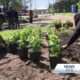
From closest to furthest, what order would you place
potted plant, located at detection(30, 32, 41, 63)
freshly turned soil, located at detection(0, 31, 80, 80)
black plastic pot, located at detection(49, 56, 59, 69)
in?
freshly turned soil, located at detection(0, 31, 80, 80)
black plastic pot, located at detection(49, 56, 59, 69)
potted plant, located at detection(30, 32, 41, 63)

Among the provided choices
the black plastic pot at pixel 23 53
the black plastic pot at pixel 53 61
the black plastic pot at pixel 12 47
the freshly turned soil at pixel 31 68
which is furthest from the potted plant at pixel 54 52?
the black plastic pot at pixel 12 47

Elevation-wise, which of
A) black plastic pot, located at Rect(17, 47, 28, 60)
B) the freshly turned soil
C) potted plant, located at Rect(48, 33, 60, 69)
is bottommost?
the freshly turned soil

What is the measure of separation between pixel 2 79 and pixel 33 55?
156cm

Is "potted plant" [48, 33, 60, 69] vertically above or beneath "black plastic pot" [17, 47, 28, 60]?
above

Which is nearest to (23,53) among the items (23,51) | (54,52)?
(23,51)

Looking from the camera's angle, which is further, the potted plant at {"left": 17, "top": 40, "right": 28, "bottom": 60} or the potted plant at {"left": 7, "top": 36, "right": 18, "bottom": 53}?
the potted plant at {"left": 7, "top": 36, "right": 18, "bottom": 53}

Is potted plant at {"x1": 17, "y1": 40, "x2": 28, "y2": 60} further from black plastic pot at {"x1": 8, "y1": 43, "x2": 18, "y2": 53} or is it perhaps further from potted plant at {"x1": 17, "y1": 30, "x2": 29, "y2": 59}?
black plastic pot at {"x1": 8, "y1": 43, "x2": 18, "y2": 53}

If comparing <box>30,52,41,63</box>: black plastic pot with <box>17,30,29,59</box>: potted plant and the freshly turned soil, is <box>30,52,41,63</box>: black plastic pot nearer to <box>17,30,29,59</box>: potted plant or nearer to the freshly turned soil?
the freshly turned soil

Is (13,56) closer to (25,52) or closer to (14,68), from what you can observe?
(25,52)

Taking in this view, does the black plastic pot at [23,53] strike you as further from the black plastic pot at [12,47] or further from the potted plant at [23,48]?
the black plastic pot at [12,47]

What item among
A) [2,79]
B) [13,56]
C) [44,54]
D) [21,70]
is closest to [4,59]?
[13,56]

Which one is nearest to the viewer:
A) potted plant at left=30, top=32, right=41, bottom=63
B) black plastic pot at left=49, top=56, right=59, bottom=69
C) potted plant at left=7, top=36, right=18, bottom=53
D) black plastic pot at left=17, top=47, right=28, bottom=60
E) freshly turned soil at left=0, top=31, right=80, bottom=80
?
freshly turned soil at left=0, top=31, right=80, bottom=80

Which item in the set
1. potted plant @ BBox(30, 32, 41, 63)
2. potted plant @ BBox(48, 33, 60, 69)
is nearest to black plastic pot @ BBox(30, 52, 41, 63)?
potted plant @ BBox(30, 32, 41, 63)

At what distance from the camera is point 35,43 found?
9219 millimetres
